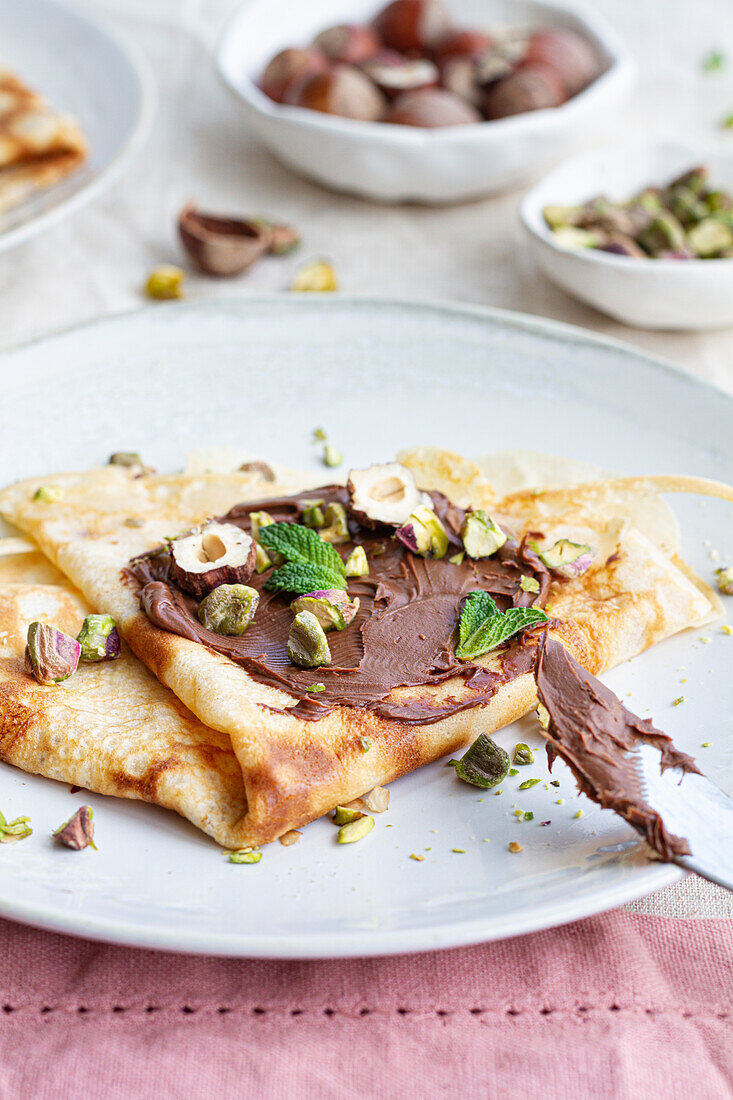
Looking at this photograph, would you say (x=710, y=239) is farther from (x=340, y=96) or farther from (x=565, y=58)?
(x=340, y=96)

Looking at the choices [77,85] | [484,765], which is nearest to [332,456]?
[484,765]

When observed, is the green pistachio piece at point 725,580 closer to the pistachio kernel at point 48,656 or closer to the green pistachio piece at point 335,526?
the green pistachio piece at point 335,526

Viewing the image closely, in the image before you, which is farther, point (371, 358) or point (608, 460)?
point (371, 358)

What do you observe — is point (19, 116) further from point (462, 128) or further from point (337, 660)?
point (337, 660)

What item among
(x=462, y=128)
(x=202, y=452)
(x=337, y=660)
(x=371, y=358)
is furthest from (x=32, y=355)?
(x=462, y=128)

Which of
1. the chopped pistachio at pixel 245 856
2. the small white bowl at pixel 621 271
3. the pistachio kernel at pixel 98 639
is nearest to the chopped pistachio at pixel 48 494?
the pistachio kernel at pixel 98 639

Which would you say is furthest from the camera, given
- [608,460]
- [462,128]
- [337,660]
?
[462,128]
